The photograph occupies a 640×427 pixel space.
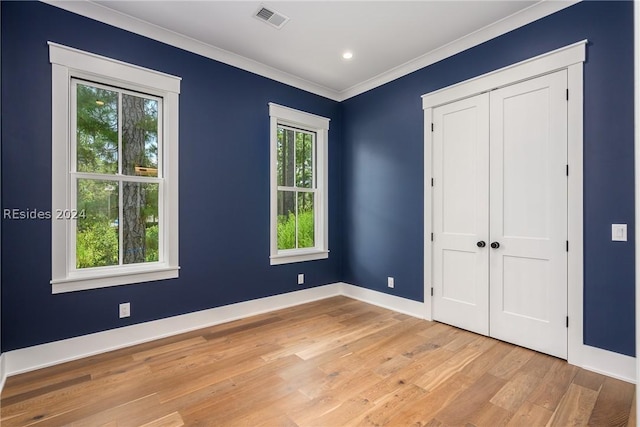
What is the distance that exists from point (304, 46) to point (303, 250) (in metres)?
2.51

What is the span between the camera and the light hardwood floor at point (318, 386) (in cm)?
185

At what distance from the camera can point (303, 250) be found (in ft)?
14.2

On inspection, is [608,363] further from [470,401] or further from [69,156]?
[69,156]

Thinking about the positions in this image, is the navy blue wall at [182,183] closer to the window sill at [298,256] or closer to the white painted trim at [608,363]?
the window sill at [298,256]

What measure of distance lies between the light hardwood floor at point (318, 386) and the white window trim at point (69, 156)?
66 centimetres

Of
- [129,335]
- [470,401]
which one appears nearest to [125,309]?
[129,335]

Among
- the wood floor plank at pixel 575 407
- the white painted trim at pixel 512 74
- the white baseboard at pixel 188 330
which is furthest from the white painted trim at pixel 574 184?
the wood floor plank at pixel 575 407

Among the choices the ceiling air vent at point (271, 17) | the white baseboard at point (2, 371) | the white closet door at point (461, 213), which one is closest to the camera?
the white baseboard at point (2, 371)

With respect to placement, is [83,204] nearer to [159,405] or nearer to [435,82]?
[159,405]

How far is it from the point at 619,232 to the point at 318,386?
2.45 meters

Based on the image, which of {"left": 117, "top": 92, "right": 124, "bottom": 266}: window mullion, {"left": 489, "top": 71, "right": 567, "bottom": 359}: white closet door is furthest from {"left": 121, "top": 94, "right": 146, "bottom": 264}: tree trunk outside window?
{"left": 489, "top": 71, "right": 567, "bottom": 359}: white closet door

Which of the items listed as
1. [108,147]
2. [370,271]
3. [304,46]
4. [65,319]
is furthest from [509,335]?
[108,147]

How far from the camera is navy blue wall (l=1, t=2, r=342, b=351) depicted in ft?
7.78

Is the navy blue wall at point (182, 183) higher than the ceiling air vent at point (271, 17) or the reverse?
the reverse
